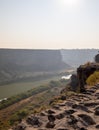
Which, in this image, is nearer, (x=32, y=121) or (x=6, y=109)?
(x=32, y=121)

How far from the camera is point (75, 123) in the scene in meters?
10.4

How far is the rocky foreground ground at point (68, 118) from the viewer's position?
10.4m

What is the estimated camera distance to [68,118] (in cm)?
1110

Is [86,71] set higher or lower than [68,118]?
higher

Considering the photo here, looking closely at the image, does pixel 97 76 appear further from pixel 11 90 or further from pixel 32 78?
pixel 32 78

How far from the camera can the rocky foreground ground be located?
34.0ft

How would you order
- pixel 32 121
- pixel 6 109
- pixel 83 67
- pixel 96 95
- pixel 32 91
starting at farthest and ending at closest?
pixel 32 91 < pixel 6 109 < pixel 83 67 < pixel 96 95 < pixel 32 121

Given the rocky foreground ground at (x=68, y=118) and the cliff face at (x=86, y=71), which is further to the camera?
the cliff face at (x=86, y=71)

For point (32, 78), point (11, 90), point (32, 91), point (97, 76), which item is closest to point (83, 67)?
point (97, 76)

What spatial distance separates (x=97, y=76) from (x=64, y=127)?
15.0 meters

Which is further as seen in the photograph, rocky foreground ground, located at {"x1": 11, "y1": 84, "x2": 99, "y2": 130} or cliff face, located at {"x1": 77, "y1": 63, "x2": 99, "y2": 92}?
cliff face, located at {"x1": 77, "y1": 63, "x2": 99, "y2": 92}

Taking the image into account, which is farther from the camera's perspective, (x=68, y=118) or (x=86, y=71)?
(x=86, y=71)

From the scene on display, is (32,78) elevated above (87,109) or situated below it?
below

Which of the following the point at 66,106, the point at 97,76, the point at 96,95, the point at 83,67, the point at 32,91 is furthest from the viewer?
the point at 32,91
